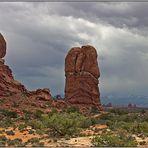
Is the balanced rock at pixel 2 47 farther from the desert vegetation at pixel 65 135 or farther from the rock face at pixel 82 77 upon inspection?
the desert vegetation at pixel 65 135

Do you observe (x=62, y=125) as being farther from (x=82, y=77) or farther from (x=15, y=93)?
(x=82, y=77)

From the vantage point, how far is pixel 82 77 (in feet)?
200

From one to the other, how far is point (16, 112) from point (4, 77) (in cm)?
1208

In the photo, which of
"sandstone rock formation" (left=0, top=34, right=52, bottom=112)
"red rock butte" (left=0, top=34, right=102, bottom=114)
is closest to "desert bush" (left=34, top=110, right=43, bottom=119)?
"sandstone rock formation" (left=0, top=34, right=52, bottom=112)

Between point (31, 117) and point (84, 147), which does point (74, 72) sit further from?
point (84, 147)

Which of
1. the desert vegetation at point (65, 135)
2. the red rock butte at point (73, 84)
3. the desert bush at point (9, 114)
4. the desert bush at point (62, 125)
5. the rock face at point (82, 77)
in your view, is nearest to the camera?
the desert vegetation at point (65, 135)

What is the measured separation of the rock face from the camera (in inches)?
2376

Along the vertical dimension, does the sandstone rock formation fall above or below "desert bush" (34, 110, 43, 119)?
above

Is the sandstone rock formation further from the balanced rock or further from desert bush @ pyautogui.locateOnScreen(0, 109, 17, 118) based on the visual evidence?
desert bush @ pyautogui.locateOnScreen(0, 109, 17, 118)

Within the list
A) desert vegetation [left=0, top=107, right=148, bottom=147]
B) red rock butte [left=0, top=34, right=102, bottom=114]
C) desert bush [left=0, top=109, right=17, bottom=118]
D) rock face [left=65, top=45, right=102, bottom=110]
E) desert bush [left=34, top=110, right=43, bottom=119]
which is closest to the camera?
desert vegetation [left=0, top=107, right=148, bottom=147]

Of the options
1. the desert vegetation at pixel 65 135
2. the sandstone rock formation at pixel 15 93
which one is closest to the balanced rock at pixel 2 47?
the sandstone rock formation at pixel 15 93

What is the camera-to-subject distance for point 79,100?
59969 mm

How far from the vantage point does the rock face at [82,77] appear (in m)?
60.3

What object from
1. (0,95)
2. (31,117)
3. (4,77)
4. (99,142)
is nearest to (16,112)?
(31,117)
